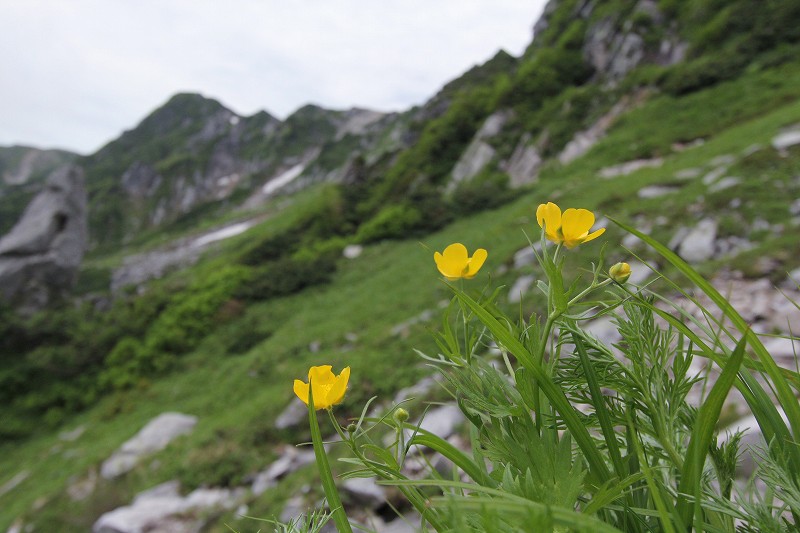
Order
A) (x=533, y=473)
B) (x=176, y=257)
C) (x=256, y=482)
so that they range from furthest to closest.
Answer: (x=176, y=257) < (x=256, y=482) < (x=533, y=473)

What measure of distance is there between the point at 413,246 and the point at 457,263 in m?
12.2

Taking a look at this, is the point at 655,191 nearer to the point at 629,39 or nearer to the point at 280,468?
the point at 280,468

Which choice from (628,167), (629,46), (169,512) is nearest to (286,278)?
(169,512)

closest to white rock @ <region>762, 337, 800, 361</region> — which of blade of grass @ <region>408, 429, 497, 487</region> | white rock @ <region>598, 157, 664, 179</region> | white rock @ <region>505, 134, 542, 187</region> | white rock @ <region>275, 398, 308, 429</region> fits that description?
blade of grass @ <region>408, 429, 497, 487</region>

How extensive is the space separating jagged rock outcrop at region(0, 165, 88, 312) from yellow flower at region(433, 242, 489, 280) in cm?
2683

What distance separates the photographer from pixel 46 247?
23891mm

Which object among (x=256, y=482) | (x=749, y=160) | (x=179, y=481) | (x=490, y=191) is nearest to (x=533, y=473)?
(x=256, y=482)

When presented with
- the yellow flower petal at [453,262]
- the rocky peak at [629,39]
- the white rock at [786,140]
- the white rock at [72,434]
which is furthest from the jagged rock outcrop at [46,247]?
the rocky peak at [629,39]

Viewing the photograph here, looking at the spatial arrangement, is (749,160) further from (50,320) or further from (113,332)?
(50,320)

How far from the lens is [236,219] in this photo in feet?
176

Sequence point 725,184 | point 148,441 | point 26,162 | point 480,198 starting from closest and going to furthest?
point 725,184
point 148,441
point 480,198
point 26,162

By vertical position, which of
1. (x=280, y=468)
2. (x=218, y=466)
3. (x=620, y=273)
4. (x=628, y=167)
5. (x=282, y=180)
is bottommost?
(x=218, y=466)

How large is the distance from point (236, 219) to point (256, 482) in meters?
52.6

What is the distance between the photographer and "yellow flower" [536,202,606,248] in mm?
727
